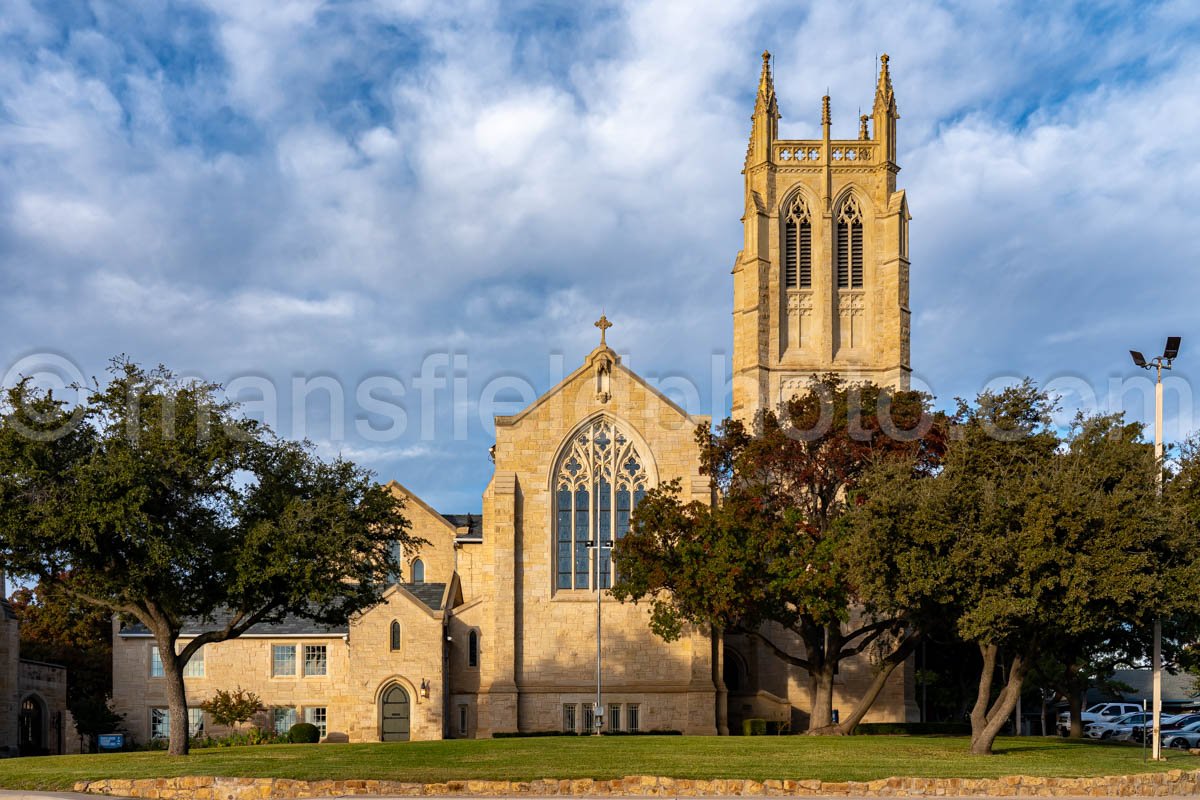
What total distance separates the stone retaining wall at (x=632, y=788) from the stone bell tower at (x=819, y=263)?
132 feet

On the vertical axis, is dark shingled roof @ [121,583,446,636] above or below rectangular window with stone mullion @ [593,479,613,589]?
below

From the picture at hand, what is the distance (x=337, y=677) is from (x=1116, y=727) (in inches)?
1274

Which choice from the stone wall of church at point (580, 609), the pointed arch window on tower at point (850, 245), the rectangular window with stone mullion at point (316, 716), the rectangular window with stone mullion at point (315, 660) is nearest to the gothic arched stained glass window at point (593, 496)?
the stone wall of church at point (580, 609)

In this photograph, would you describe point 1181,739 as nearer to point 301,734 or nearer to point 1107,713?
point 1107,713

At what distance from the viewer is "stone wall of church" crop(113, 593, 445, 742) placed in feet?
169

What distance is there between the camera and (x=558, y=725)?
170 ft

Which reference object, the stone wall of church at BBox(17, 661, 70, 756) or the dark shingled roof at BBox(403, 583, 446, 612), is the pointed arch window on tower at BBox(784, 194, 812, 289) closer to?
the dark shingled roof at BBox(403, 583, 446, 612)

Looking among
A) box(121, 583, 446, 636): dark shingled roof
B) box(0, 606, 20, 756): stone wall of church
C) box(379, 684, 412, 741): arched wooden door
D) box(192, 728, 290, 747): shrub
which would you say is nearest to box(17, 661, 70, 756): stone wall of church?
box(0, 606, 20, 756): stone wall of church

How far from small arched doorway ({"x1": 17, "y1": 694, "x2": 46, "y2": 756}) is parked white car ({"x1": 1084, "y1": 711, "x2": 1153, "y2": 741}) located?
Result: 41430mm

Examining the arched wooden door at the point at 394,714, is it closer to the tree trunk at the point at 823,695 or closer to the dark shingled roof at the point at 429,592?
the dark shingled roof at the point at 429,592

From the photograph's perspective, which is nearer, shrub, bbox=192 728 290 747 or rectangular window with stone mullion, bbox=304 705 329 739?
shrub, bbox=192 728 290 747

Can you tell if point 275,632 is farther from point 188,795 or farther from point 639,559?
point 188,795

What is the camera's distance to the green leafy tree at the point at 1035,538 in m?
31.8

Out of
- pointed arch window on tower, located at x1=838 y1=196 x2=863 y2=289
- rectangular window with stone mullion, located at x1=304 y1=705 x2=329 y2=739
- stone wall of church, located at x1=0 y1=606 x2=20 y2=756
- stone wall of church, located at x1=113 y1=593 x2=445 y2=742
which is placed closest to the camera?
stone wall of church, located at x1=0 y1=606 x2=20 y2=756
